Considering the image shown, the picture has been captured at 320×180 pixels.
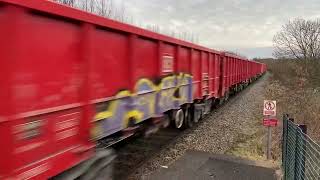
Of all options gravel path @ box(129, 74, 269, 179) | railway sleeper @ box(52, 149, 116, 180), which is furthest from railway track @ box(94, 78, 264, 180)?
railway sleeper @ box(52, 149, 116, 180)

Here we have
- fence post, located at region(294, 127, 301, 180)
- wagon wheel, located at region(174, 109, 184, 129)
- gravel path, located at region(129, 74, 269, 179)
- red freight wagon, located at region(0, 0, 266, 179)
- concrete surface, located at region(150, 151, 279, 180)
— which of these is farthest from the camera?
wagon wheel, located at region(174, 109, 184, 129)

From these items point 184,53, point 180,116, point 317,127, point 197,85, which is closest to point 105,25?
point 184,53

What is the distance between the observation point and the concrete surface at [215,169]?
7.69 meters

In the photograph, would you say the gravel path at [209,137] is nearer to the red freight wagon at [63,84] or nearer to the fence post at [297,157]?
the red freight wagon at [63,84]

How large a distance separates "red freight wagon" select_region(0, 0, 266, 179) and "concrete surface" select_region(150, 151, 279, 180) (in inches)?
52.4

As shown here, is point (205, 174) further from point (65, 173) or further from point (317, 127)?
point (317, 127)

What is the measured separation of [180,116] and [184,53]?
78.3 inches

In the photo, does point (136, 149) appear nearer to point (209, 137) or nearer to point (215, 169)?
point (215, 169)

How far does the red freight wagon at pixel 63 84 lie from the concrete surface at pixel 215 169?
1331mm

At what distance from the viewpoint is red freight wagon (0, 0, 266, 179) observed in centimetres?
370

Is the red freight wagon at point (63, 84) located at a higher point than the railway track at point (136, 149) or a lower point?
higher

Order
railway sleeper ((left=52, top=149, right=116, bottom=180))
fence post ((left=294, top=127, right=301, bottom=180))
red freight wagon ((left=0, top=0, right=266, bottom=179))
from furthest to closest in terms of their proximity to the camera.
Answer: fence post ((left=294, top=127, right=301, bottom=180))
railway sleeper ((left=52, top=149, right=116, bottom=180))
red freight wagon ((left=0, top=0, right=266, bottom=179))

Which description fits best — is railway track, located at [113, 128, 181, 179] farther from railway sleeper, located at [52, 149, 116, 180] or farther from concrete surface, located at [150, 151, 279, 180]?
railway sleeper, located at [52, 149, 116, 180]

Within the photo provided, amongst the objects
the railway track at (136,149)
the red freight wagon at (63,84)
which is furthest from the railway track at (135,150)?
the red freight wagon at (63,84)
